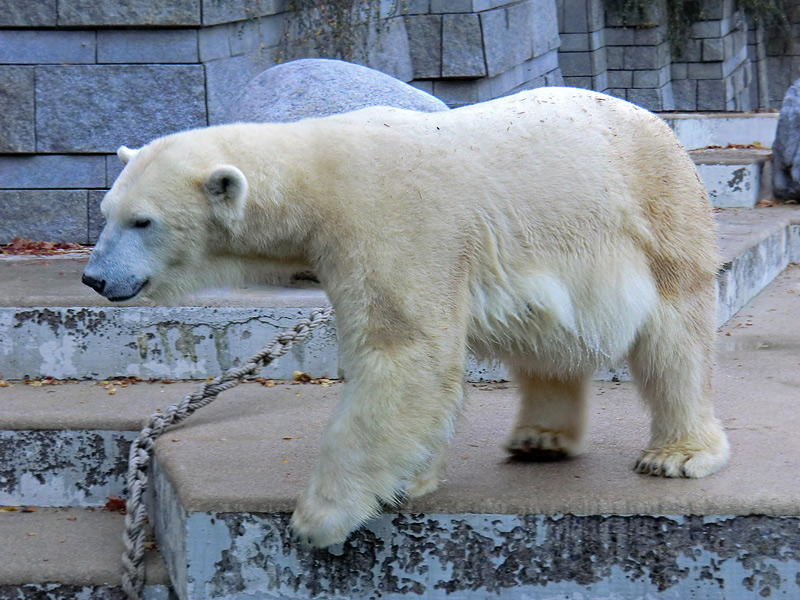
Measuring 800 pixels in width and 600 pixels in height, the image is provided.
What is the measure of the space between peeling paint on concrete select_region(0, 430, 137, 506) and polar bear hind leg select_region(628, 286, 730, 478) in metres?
1.58

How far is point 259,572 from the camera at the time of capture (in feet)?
8.13

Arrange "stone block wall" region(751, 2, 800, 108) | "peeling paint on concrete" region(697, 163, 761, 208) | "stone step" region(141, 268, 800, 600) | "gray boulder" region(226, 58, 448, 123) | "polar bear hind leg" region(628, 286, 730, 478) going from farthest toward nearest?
"stone block wall" region(751, 2, 800, 108) → "peeling paint on concrete" region(697, 163, 761, 208) → "gray boulder" region(226, 58, 448, 123) → "polar bear hind leg" region(628, 286, 730, 478) → "stone step" region(141, 268, 800, 600)

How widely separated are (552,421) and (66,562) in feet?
4.49

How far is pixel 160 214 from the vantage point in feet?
7.13

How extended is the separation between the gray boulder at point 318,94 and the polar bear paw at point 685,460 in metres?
2.13

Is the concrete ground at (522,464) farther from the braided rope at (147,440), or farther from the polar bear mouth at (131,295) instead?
the polar bear mouth at (131,295)

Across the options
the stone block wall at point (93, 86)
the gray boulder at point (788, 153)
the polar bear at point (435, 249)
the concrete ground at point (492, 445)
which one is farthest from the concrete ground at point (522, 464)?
the gray boulder at point (788, 153)

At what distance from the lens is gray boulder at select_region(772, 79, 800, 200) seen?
668 centimetres

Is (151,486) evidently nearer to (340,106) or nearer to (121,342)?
(121,342)

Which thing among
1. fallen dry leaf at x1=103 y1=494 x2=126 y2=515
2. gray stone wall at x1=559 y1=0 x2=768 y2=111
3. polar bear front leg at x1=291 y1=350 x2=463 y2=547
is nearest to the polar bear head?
polar bear front leg at x1=291 y1=350 x2=463 y2=547

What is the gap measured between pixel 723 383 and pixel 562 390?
103cm

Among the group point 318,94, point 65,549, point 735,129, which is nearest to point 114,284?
point 65,549

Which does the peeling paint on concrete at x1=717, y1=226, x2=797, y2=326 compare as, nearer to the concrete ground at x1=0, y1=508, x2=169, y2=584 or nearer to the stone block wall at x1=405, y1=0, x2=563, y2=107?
the concrete ground at x1=0, y1=508, x2=169, y2=584

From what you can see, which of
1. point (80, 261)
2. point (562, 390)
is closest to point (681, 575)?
point (562, 390)
